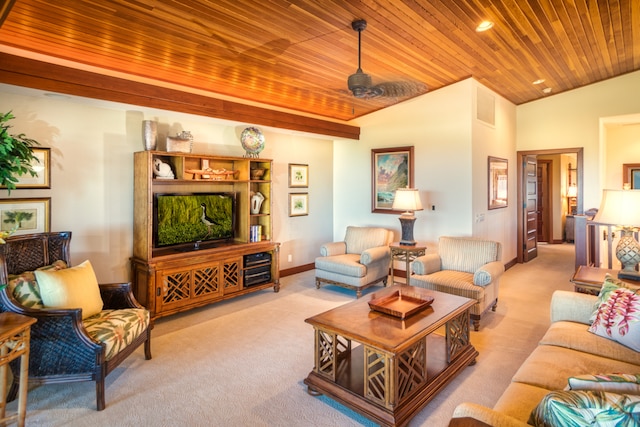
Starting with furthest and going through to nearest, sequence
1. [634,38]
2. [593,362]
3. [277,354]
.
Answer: [634,38]
[277,354]
[593,362]

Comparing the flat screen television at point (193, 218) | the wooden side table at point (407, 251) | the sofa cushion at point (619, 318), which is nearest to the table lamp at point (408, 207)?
the wooden side table at point (407, 251)

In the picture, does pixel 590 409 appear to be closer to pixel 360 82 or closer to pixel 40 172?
pixel 360 82

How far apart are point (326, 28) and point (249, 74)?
1.21m

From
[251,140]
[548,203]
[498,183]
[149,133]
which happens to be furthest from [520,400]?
[548,203]

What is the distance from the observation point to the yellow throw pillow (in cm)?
267

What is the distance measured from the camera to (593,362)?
2113 mm

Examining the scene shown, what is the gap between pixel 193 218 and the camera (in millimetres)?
4699

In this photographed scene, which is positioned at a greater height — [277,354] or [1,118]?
[1,118]

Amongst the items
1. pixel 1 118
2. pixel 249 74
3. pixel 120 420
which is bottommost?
pixel 120 420

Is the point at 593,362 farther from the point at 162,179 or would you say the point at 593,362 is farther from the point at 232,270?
the point at 162,179

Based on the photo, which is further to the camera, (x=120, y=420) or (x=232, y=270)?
(x=232, y=270)

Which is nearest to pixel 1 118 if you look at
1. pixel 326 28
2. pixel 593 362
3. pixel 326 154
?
pixel 326 28

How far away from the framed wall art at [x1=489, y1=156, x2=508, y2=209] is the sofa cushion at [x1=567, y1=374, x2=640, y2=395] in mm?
4947

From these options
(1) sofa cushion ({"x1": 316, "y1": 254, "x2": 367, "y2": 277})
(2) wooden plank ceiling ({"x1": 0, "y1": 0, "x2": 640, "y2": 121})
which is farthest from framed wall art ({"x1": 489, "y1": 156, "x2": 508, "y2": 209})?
(1) sofa cushion ({"x1": 316, "y1": 254, "x2": 367, "y2": 277})
